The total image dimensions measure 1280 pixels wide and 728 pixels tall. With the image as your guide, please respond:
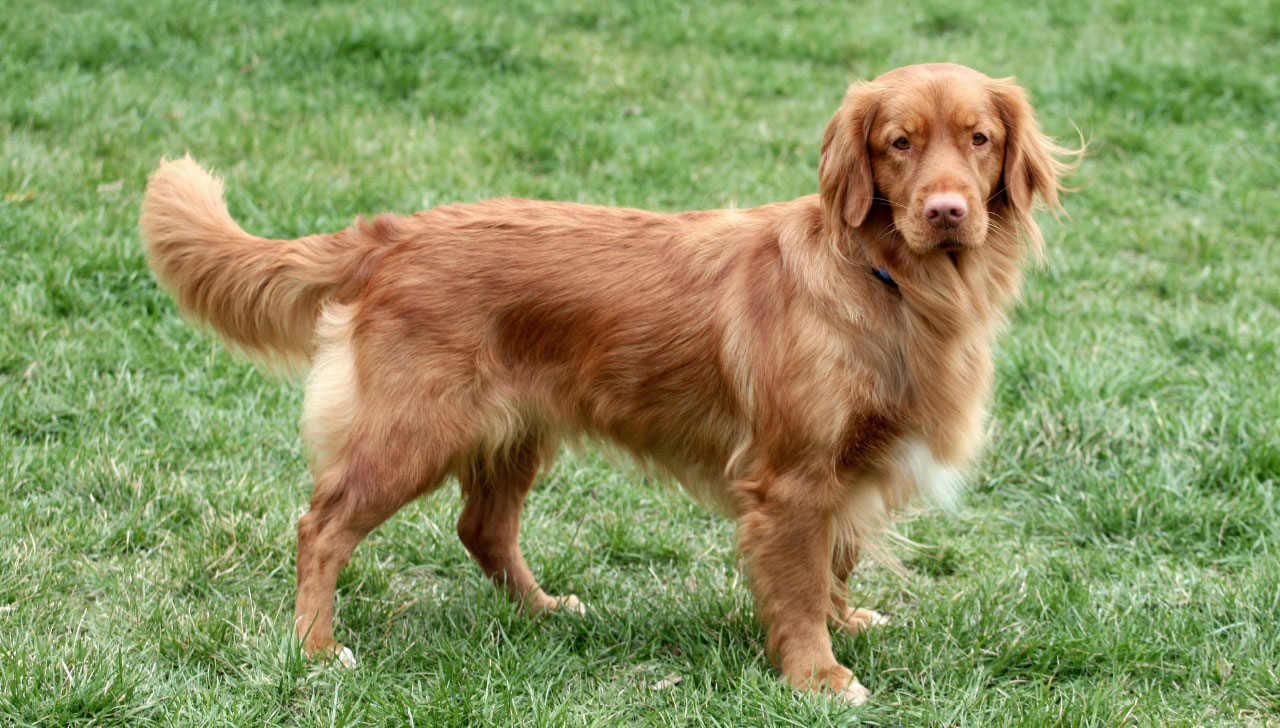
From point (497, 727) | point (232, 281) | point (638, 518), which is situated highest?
point (232, 281)

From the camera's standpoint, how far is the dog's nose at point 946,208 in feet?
9.78

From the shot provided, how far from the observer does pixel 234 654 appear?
3.42 metres

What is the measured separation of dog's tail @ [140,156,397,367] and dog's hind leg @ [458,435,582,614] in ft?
2.33

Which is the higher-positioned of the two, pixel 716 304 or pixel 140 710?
pixel 716 304

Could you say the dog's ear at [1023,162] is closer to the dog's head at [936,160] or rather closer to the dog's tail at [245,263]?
the dog's head at [936,160]

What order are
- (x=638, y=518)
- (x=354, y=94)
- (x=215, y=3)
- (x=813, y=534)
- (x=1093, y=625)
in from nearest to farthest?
(x=813, y=534)
(x=1093, y=625)
(x=638, y=518)
(x=354, y=94)
(x=215, y=3)

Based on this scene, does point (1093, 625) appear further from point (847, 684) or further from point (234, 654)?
point (234, 654)

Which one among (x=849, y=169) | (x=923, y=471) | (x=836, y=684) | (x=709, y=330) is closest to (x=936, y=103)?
(x=849, y=169)

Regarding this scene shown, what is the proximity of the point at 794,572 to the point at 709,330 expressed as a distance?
690mm

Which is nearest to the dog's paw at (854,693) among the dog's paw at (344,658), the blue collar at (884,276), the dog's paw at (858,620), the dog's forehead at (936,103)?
the dog's paw at (858,620)

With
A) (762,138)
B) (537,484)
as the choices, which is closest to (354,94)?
(762,138)

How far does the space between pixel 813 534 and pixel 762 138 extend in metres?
4.47

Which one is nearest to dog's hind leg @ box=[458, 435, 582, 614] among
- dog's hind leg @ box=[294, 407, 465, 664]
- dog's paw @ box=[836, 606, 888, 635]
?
dog's hind leg @ box=[294, 407, 465, 664]

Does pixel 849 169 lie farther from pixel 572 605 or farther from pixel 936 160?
pixel 572 605
